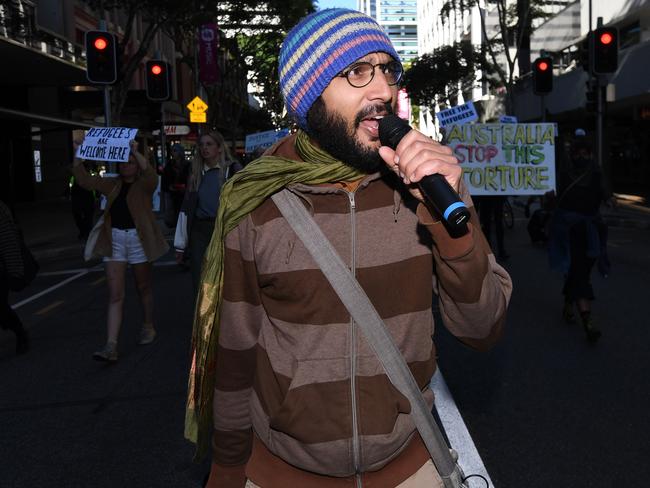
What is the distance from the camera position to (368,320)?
6.11 ft

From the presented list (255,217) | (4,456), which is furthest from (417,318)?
(4,456)

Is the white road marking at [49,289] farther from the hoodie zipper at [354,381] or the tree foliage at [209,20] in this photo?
the hoodie zipper at [354,381]

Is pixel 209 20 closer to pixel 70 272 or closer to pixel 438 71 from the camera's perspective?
pixel 70 272

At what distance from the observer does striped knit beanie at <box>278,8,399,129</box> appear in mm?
2027

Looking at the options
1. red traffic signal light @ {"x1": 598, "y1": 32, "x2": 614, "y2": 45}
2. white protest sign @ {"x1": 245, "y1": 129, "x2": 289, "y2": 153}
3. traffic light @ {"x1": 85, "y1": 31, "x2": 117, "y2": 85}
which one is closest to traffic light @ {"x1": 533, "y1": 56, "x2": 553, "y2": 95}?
red traffic signal light @ {"x1": 598, "y1": 32, "x2": 614, "y2": 45}

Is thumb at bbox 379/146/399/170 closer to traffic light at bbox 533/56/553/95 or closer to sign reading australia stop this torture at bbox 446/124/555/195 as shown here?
sign reading australia stop this torture at bbox 446/124/555/195

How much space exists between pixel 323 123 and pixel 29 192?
31549 millimetres

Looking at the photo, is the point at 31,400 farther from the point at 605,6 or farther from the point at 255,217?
the point at 605,6

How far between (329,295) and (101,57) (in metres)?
11.6

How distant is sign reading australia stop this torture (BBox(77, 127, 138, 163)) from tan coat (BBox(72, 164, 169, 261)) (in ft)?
0.71

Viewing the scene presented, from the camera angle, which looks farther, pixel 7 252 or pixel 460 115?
pixel 460 115

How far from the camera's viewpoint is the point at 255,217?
201 centimetres

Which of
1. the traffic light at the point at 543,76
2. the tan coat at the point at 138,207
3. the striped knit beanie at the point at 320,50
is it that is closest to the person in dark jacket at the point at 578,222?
the tan coat at the point at 138,207

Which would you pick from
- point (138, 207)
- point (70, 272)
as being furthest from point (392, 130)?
point (70, 272)
